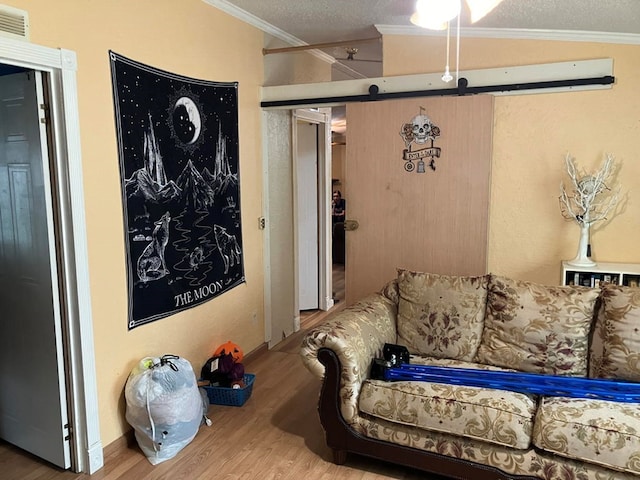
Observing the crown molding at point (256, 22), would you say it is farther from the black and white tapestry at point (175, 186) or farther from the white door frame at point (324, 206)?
the white door frame at point (324, 206)

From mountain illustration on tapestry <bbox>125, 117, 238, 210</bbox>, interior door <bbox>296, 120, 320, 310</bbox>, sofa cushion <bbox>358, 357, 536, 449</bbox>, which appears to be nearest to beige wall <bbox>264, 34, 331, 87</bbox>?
interior door <bbox>296, 120, 320, 310</bbox>

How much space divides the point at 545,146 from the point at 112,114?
8.69 ft

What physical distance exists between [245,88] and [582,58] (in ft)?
7.35

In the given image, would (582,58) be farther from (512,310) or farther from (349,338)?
(349,338)

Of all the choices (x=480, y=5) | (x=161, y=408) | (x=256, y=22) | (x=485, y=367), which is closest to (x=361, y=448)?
(x=485, y=367)

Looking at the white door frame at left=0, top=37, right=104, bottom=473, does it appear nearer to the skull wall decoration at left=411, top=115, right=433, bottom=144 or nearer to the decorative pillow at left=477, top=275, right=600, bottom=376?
the decorative pillow at left=477, top=275, right=600, bottom=376

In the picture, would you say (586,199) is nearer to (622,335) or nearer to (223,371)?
(622,335)

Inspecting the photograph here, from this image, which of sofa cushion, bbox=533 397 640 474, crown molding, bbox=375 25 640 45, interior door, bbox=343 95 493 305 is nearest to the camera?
sofa cushion, bbox=533 397 640 474

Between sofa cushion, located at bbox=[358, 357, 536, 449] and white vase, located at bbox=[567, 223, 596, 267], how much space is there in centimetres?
125

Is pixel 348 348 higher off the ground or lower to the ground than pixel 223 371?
higher

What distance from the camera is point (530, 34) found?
130 inches

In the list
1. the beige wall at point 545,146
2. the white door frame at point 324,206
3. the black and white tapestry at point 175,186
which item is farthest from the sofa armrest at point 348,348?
→ the white door frame at point 324,206

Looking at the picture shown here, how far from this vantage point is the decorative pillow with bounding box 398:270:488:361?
9.04 feet

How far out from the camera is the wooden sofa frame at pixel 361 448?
226cm
